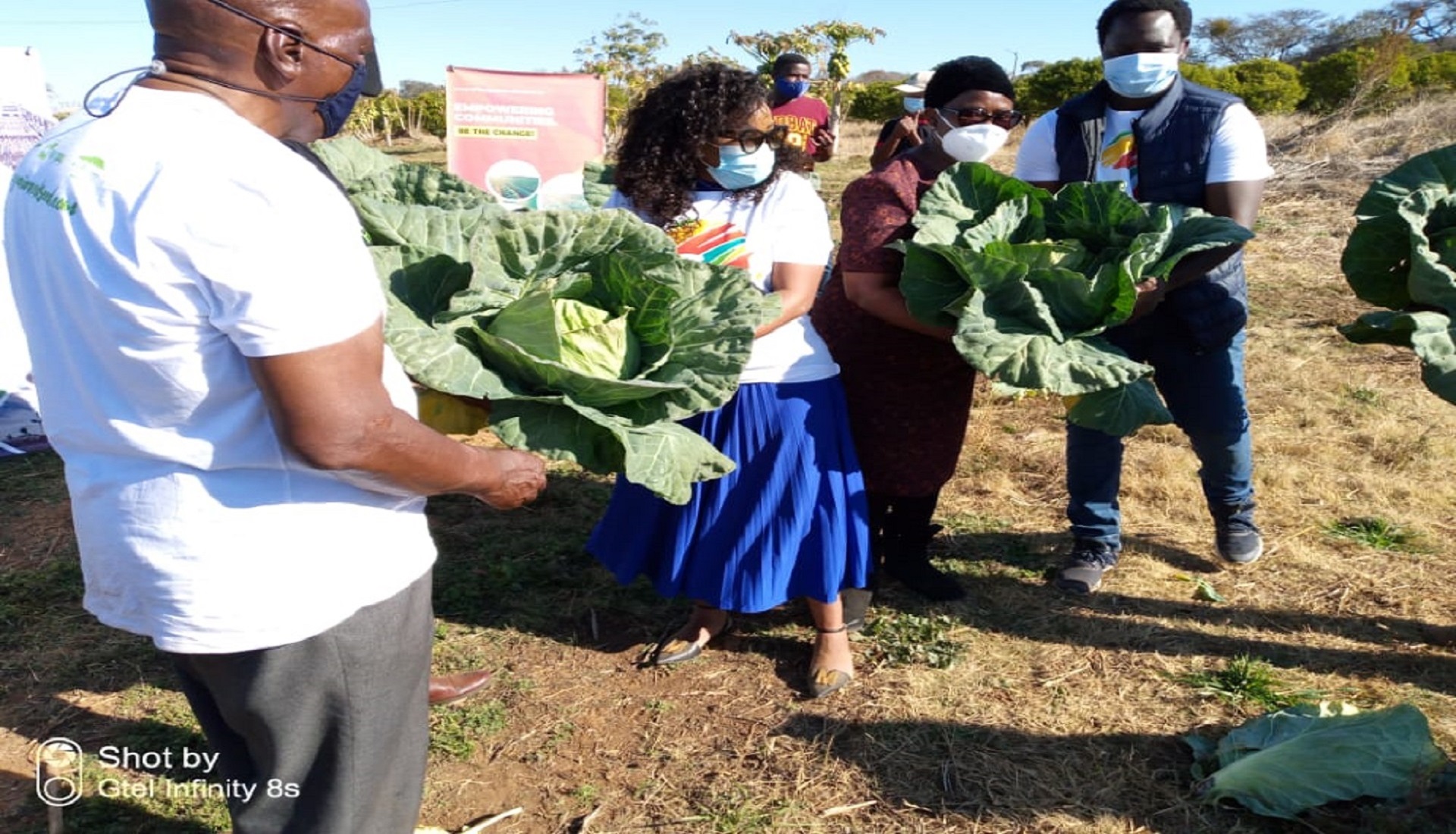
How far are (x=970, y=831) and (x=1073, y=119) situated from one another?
241cm

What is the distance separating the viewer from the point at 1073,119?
344cm

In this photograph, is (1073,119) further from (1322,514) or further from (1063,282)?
(1322,514)

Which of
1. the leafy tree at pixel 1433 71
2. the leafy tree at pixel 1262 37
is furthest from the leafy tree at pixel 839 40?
the leafy tree at pixel 1262 37

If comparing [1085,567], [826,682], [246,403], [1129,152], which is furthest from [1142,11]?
[246,403]

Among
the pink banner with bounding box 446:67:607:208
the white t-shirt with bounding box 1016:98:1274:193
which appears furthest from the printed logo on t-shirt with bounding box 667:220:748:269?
the pink banner with bounding box 446:67:607:208

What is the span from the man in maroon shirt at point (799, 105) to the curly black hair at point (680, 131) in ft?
16.4

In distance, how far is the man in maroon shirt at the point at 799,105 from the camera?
25.9ft

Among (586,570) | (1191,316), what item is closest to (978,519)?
(1191,316)

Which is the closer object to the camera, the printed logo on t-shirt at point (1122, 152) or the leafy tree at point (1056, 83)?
the printed logo on t-shirt at point (1122, 152)

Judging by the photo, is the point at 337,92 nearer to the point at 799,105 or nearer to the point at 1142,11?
the point at 1142,11

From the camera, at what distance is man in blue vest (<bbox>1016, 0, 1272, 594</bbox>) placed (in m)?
3.17

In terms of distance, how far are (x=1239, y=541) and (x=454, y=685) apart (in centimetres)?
306

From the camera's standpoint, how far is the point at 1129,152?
333cm

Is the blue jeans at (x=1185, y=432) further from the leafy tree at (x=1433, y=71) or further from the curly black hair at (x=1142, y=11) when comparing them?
the leafy tree at (x=1433, y=71)
